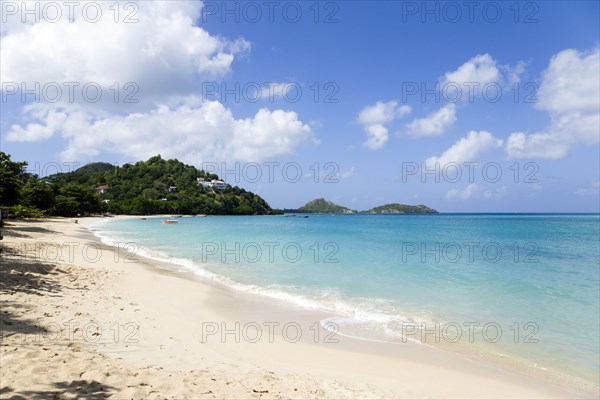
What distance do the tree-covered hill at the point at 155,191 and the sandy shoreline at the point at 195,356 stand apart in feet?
408

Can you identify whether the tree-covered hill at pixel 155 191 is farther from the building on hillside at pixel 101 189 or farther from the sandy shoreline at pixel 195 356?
the sandy shoreline at pixel 195 356

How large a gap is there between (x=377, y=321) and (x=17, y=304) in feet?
30.6

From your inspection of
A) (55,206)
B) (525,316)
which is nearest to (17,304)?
(525,316)

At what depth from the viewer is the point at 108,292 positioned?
11867 millimetres

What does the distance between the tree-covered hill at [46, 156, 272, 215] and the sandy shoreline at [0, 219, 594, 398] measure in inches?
4901

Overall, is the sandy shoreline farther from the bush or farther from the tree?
the bush

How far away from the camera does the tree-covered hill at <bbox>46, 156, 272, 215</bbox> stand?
136875 millimetres

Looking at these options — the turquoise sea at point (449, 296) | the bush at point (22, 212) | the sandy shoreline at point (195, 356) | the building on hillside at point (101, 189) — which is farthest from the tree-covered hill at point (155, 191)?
the sandy shoreline at point (195, 356)

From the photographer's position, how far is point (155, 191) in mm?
155500

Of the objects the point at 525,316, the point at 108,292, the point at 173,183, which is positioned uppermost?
the point at 173,183

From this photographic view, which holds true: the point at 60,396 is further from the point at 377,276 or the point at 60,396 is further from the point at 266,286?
the point at 377,276

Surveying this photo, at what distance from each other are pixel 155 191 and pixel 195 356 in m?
160

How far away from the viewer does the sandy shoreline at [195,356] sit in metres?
5.52

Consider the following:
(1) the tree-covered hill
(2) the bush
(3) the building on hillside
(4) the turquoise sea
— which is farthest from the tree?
(3) the building on hillside
